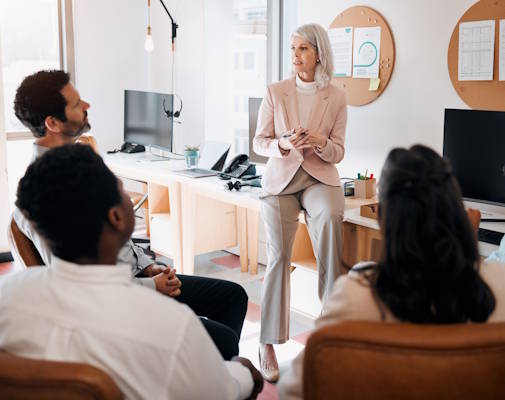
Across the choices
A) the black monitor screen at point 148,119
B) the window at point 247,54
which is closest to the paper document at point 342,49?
the window at point 247,54

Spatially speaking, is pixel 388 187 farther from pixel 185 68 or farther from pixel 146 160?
pixel 185 68

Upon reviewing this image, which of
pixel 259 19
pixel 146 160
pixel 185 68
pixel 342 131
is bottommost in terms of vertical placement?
pixel 146 160

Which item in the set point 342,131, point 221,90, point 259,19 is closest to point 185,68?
point 221,90

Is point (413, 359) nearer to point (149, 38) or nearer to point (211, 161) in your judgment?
point (211, 161)

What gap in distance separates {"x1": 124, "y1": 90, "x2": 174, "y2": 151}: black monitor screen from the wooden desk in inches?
6.3

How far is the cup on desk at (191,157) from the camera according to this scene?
406 centimetres

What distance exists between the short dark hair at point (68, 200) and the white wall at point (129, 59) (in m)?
3.57

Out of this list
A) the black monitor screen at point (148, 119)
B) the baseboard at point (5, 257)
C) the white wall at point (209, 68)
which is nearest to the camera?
the white wall at point (209, 68)

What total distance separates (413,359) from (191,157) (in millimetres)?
3161

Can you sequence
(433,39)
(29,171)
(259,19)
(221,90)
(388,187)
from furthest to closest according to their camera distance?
(221,90) < (259,19) < (433,39) < (29,171) < (388,187)

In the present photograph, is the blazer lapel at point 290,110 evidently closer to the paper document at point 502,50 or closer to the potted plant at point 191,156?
the paper document at point 502,50

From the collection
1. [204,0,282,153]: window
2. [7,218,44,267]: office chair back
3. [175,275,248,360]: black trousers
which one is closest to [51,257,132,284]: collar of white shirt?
[7,218,44,267]: office chair back

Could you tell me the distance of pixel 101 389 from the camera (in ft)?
3.33

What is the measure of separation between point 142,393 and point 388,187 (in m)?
0.58
